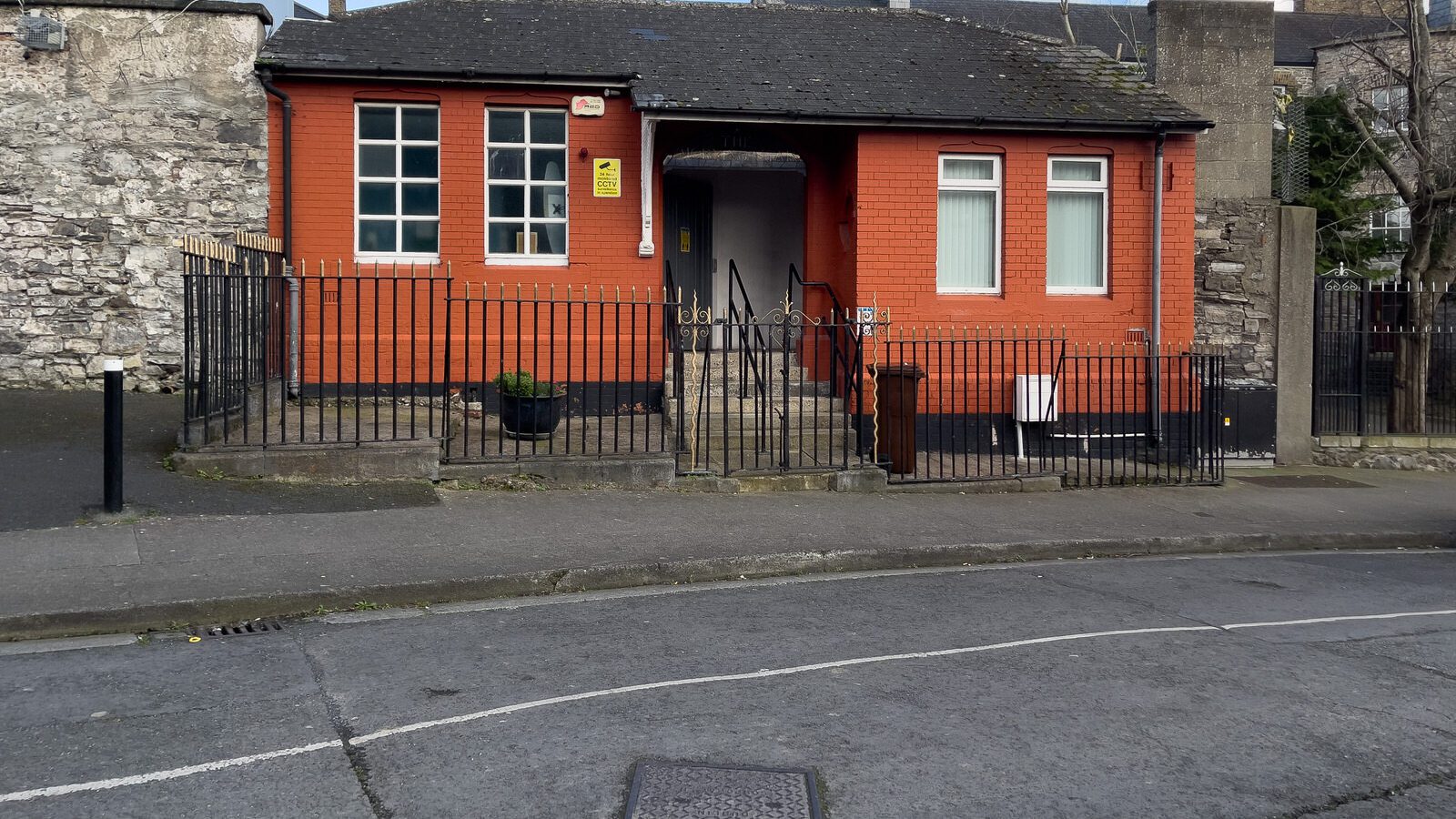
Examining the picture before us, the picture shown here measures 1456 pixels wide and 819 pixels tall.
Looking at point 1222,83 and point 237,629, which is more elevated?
point 1222,83

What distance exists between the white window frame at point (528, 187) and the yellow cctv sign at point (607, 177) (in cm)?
33

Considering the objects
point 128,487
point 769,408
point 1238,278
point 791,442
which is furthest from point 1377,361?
point 128,487

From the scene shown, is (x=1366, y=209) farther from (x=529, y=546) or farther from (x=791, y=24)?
(x=529, y=546)

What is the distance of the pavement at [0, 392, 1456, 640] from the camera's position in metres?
7.25

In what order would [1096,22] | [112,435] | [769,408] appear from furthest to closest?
[1096,22]
[769,408]
[112,435]

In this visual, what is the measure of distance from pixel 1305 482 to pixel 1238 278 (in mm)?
2845

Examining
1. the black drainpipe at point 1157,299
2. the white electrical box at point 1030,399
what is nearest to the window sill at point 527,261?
the white electrical box at point 1030,399

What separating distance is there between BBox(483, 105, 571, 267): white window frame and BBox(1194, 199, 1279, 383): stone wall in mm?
8085

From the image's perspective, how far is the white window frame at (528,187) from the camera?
14.2 meters

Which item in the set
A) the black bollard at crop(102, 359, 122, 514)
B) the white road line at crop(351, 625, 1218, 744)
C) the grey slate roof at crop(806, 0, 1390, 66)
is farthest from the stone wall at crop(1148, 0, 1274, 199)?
the grey slate roof at crop(806, 0, 1390, 66)

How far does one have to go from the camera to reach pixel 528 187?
1427 cm

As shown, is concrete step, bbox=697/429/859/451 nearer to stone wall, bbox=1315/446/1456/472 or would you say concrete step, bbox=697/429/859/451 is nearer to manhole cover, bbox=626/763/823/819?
stone wall, bbox=1315/446/1456/472

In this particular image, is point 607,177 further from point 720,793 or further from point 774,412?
point 720,793

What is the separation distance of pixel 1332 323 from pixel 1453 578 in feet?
25.0
